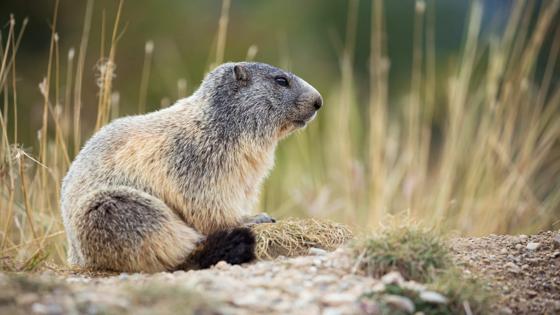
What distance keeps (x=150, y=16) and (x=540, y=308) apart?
11398 mm

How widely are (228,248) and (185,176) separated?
887mm

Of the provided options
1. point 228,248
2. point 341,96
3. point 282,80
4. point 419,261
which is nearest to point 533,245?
point 419,261

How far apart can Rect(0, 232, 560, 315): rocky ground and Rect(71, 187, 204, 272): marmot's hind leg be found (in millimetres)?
197

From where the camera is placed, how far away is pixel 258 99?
638 centimetres

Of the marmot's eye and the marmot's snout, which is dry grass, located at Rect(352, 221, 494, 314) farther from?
the marmot's eye

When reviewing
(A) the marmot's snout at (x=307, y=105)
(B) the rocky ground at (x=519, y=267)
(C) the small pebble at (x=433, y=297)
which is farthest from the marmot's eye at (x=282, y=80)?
(C) the small pebble at (x=433, y=297)

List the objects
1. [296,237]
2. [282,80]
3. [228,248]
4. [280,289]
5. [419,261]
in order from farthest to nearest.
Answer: [282,80]
[296,237]
[228,248]
[419,261]
[280,289]

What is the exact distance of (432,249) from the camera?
471 cm

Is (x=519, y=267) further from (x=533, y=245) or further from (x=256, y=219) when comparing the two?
(x=256, y=219)

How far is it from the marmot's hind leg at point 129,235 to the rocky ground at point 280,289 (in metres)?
0.20

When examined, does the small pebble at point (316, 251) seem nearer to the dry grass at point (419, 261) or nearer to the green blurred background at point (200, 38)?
the dry grass at point (419, 261)

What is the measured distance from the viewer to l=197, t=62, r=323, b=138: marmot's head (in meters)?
6.27

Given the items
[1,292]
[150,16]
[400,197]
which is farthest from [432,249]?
[150,16]

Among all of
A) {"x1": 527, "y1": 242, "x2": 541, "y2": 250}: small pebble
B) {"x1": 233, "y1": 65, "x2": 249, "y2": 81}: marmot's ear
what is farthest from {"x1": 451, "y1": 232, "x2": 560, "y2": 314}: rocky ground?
{"x1": 233, "y1": 65, "x2": 249, "y2": 81}: marmot's ear
